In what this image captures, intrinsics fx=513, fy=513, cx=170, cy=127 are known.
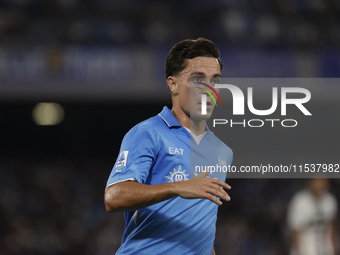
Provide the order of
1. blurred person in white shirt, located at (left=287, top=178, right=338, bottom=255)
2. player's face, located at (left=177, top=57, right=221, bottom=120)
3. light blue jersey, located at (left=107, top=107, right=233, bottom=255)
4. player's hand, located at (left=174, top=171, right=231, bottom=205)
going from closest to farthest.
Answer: player's hand, located at (left=174, top=171, right=231, bottom=205) → light blue jersey, located at (left=107, top=107, right=233, bottom=255) → player's face, located at (left=177, top=57, right=221, bottom=120) → blurred person in white shirt, located at (left=287, top=178, right=338, bottom=255)

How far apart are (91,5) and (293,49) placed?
458 centimetres

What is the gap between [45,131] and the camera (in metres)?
13.3

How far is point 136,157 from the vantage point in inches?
93.0

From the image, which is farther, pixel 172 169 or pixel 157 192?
pixel 172 169

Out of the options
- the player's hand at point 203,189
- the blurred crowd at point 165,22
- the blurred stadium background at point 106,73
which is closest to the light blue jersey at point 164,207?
the player's hand at point 203,189

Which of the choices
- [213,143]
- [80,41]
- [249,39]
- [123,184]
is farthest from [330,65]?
[123,184]

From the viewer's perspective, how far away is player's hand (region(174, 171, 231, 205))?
210 centimetres

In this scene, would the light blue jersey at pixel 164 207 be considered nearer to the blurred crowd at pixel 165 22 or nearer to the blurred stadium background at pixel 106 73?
the blurred stadium background at pixel 106 73

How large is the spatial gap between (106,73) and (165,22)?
2.08 meters

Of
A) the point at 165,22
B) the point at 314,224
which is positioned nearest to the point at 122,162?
the point at 314,224

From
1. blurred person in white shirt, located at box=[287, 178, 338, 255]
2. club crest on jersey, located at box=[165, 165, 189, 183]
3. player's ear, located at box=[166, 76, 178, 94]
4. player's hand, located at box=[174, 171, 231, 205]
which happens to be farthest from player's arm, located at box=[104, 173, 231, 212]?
blurred person in white shirt, located at box=[287, 178, 338, 255]

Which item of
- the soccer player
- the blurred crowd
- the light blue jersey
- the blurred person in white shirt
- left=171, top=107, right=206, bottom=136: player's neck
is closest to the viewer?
the soccer player

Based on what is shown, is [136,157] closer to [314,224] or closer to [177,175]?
[177,175]

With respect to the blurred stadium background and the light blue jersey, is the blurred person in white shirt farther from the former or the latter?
the light blue jersey
